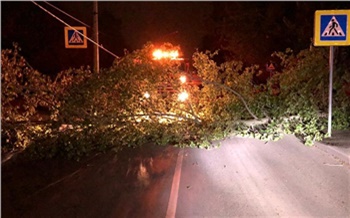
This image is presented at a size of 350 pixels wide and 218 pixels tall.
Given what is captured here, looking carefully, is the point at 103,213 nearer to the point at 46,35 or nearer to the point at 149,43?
the point at 149,43

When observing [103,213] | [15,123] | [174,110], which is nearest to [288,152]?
[174,110]

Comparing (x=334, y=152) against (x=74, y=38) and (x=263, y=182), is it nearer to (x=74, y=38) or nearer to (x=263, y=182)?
(x=263, y=182)

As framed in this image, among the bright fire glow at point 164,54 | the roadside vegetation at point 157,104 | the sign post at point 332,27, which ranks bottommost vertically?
the roadside vegetation at point 157,104

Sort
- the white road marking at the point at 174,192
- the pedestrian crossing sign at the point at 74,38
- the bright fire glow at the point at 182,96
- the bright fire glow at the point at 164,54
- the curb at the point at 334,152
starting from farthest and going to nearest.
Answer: the pedestrian crossing sign at the point at 74,38
the bright fire glow at the point at 182,96
the bright fire glow at the point at 164,54
the curb at the point at 334,152
the white road marking at the point at 174,192

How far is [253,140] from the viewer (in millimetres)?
10477

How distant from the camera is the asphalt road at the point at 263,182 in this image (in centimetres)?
603

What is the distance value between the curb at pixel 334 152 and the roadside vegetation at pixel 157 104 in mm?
323

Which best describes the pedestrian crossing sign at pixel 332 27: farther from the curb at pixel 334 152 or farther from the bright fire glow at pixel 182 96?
the bright fire glow at pixel 182 96

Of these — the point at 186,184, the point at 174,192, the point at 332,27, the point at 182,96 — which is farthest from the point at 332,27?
the point at 174,192

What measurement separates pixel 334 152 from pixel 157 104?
3813 mm

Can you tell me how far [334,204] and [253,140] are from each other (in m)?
4.33

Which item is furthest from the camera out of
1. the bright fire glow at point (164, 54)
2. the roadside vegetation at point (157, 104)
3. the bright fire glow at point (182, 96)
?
the bright fire glow at point (182, 96)

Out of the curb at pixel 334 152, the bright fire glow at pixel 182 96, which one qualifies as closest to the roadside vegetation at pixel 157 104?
the bright fire glow at pixel 182 96

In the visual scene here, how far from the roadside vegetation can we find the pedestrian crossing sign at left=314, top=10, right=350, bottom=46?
1618mm
